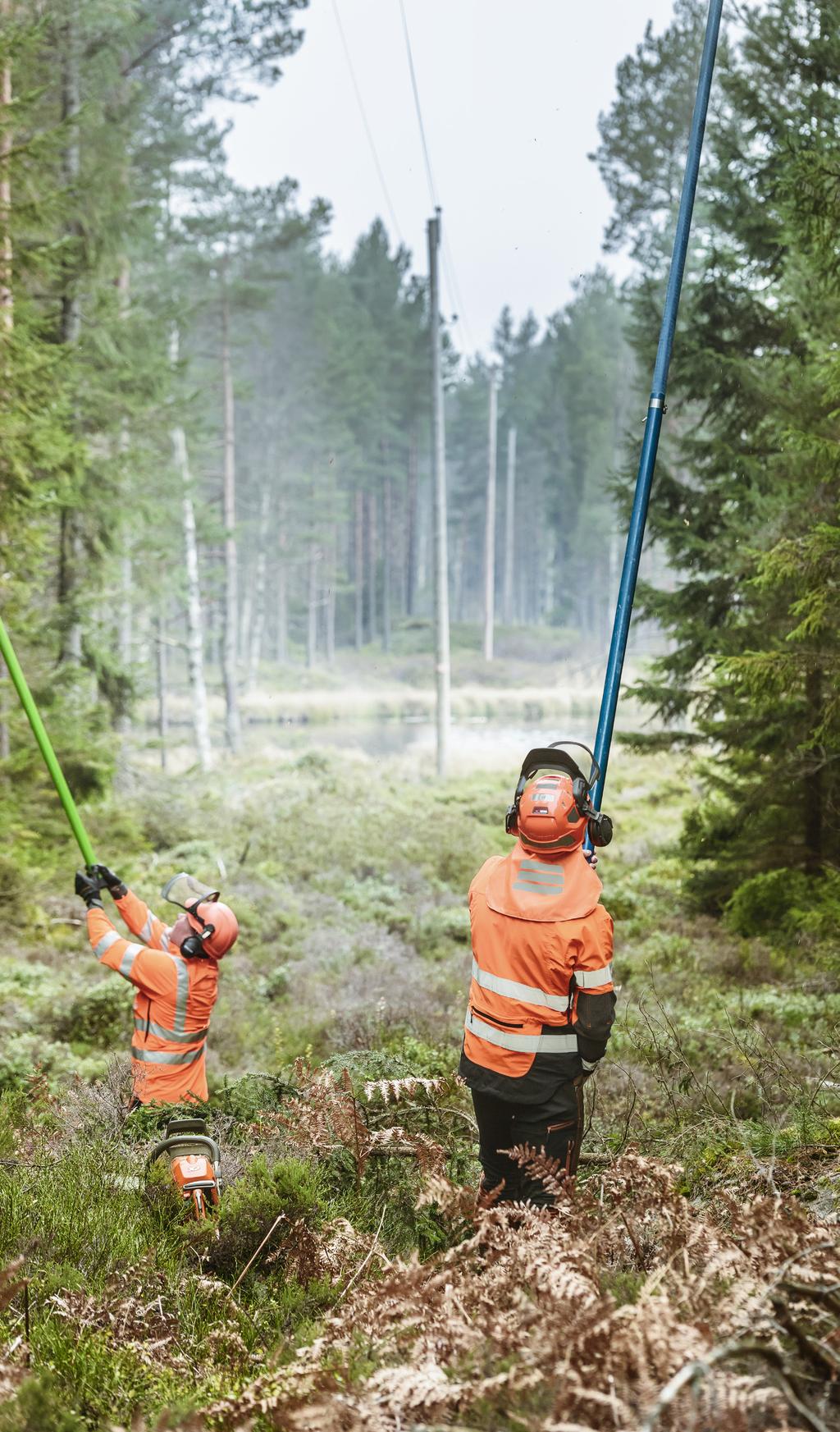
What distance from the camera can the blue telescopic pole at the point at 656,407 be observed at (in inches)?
180

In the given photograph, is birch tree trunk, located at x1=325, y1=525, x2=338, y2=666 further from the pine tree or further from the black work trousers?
the black work trousers

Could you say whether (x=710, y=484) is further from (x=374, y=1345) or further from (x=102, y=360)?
(x=374, y=1345)

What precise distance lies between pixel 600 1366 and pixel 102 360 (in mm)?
13829

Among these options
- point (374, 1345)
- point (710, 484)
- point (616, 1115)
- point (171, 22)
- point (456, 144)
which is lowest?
point (616, 1115)

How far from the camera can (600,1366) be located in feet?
6.93

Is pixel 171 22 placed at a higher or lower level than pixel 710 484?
higher

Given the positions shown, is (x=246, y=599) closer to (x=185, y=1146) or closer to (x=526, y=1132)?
(x=185, y=1146)

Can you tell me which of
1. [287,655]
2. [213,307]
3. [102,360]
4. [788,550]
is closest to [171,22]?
[102,360]

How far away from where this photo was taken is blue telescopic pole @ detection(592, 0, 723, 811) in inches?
180

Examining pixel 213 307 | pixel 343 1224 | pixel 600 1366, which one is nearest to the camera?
pixel 600 1366

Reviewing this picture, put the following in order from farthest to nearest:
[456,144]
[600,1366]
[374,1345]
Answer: [456,144], [374,1345], [600,1366]

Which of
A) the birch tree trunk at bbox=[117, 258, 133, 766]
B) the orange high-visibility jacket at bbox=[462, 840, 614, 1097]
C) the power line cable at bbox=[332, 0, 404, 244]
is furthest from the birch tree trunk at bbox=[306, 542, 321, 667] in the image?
Result: the orange high-visibility jacket at bbox=[462, 840, 614, 1097]

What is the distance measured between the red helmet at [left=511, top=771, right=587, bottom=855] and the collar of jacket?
7 centimetres

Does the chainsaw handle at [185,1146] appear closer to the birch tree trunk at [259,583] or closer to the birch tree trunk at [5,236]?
the birch tree trunk at [5,236]
